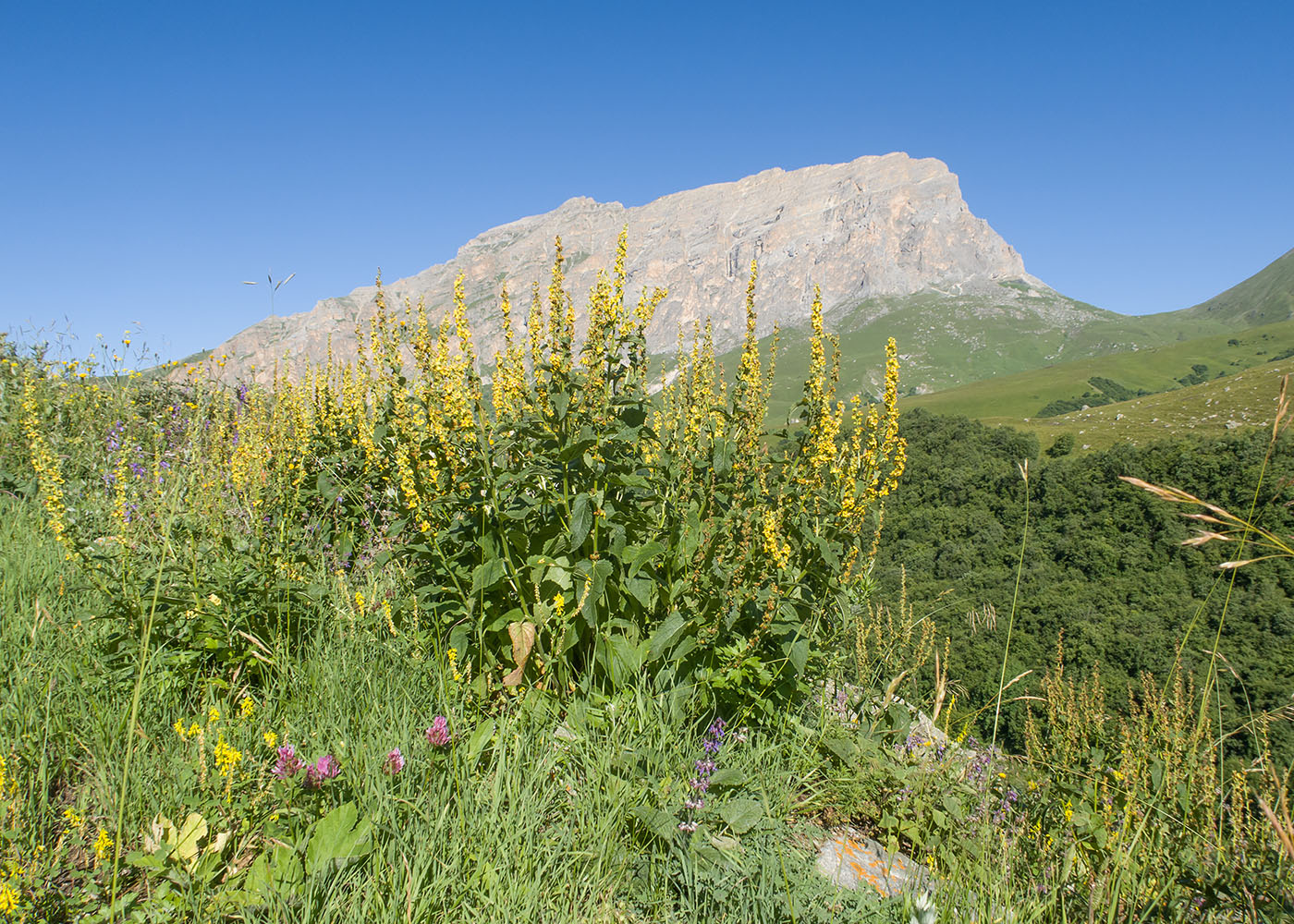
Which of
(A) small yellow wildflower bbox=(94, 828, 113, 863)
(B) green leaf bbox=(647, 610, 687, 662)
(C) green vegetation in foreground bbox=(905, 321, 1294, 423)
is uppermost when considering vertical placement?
(C) green vegetation in foreground bbox=(905, 321, 1294, 423)

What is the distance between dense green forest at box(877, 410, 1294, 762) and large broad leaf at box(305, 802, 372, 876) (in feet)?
85.7

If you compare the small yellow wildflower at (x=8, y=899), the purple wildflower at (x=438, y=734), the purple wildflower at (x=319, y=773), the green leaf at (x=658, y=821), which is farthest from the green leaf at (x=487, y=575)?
the small yellow wildflower at (x=8, y=899)

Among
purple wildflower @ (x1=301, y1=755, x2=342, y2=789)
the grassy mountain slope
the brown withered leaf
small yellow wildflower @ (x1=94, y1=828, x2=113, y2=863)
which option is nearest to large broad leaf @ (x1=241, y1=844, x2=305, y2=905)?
purple wildflower @ (x1=301, y1=755, x2=342, y2=789)

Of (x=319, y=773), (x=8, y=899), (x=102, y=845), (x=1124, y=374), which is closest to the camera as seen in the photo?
(x=8, y=899)

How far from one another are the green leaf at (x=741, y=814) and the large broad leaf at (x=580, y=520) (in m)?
1.30

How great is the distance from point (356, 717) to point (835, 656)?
2530mm

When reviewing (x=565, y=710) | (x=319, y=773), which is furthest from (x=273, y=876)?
(x=565, y=710)

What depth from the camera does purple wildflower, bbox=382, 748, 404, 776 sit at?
2.27 meters

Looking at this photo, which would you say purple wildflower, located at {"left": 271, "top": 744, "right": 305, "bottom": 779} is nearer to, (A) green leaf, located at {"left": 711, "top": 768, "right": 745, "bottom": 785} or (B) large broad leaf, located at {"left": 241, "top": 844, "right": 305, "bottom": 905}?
(B) large broad leaf, located at {"left": 241, "top": 844, "right": 305, "bottom": 905}

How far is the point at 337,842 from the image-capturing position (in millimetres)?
2000

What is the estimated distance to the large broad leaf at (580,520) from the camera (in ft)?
10.0

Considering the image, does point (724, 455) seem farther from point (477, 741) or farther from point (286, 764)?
point (286, 764)

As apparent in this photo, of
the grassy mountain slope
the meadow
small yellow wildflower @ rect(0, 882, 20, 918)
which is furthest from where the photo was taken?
the grassy mountain slope

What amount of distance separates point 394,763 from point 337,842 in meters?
0.31
